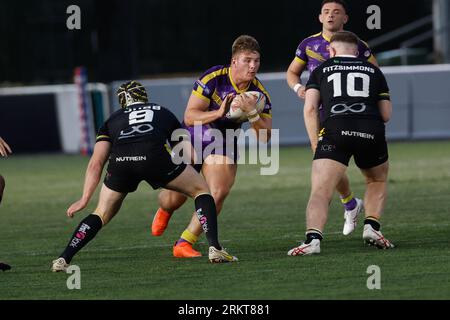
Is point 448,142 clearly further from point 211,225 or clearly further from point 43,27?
point 211,225

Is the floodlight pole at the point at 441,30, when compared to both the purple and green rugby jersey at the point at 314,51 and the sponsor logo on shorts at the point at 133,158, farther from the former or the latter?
the sponsor logo on shorts at the point at 133,158

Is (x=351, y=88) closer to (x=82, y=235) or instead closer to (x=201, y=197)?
(x=201, y=197)

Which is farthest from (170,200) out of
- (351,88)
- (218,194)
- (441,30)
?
(441,30)

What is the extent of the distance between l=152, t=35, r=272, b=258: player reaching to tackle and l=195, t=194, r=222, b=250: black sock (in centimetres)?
57

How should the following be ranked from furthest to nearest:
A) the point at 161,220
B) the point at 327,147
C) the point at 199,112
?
the point at 161,220 < the point at 199,112 < the point at 327,147

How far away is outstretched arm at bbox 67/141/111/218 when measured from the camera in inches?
352

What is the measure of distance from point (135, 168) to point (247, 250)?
5.19 ft

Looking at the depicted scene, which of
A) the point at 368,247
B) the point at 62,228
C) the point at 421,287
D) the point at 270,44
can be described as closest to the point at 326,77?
the point at 368,247

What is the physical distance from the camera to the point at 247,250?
10164 mm

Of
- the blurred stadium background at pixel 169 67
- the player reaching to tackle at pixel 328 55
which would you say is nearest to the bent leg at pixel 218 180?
the player reaching to tackle at pixel 328 55

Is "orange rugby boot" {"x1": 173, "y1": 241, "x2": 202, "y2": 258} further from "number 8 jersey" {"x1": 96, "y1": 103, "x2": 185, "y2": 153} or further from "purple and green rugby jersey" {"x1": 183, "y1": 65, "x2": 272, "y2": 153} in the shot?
"number 8 jersey" {"x1": 96, "y1": 103, "x2": 185, "y2": 153}

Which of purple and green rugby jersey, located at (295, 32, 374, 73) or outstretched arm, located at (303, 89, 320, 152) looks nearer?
outstretched arm, located at (303, 89, 320, 152)

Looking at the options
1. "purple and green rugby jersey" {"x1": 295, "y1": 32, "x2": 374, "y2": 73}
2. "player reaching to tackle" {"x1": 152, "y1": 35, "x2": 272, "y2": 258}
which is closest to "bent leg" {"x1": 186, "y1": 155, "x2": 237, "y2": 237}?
"player reaching to tackle" {"x1": 152, "y1": 35, "x2": 272, "y2": 258}

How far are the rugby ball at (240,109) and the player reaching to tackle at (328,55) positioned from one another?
1218mm
